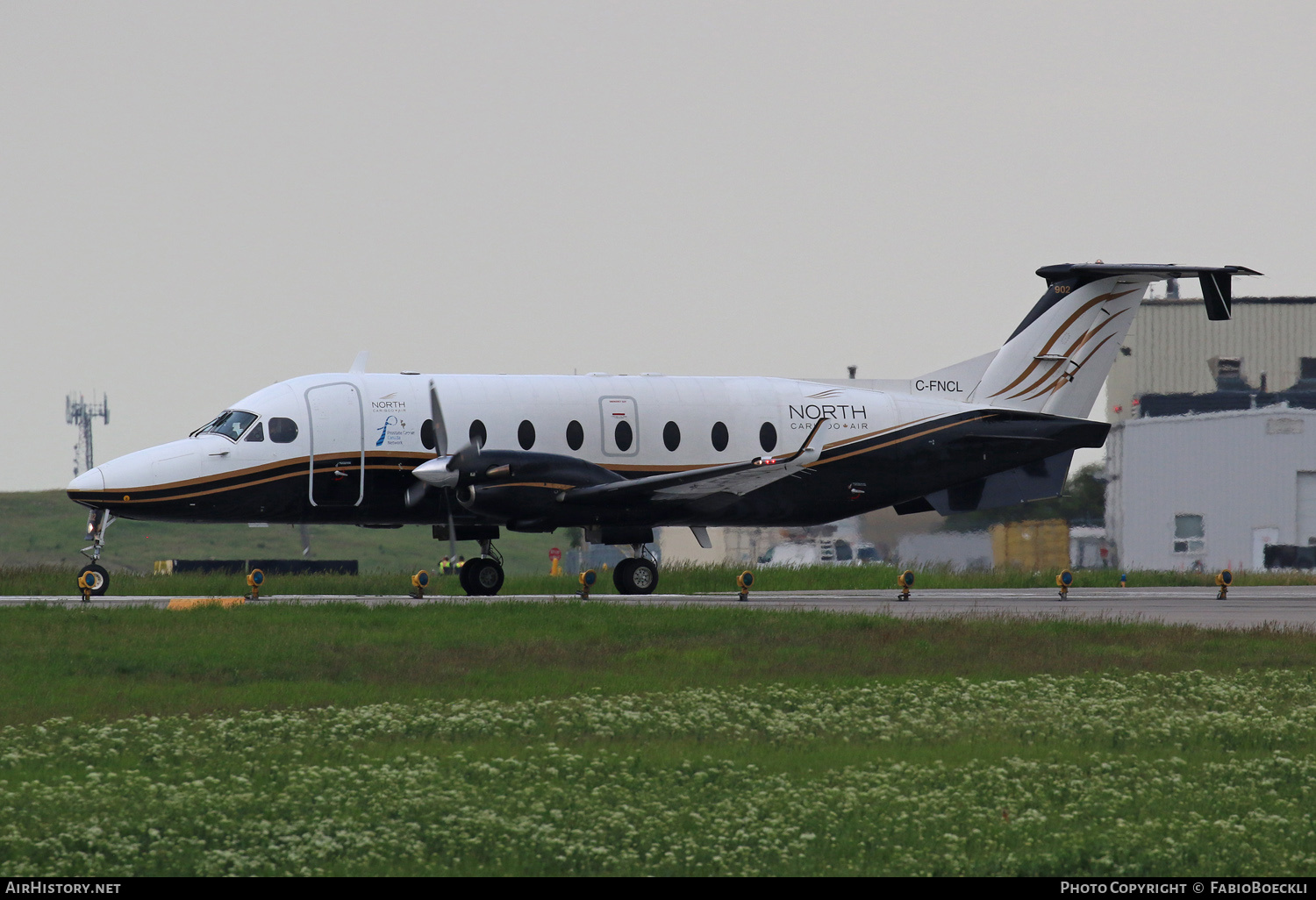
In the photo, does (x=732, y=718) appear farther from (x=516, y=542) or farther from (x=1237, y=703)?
(x=516, y=542)

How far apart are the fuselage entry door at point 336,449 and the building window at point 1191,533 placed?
41106 mm

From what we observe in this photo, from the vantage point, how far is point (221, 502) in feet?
89.4

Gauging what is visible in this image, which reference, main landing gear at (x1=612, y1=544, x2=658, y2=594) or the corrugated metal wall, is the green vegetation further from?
the corrugated metal wall

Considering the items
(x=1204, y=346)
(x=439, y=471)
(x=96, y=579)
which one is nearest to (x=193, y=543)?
(x=1204, y=346)

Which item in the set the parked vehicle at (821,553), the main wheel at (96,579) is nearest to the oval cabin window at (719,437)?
the parked vehicle at (821,553)

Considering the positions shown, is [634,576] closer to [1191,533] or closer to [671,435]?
[671,435]

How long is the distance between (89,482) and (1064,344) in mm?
21708

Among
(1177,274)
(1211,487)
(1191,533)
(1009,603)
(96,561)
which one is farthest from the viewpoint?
(1191,533)

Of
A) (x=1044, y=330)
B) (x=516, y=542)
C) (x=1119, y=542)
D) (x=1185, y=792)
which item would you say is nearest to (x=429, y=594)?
(x=1044, y=330)

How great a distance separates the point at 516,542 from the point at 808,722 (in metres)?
91.9

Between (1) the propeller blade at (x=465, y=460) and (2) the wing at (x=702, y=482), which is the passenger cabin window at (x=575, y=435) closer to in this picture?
(2) the wing at (x=702, y=482)

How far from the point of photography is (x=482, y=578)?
2923cm

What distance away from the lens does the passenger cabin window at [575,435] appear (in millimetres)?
29234

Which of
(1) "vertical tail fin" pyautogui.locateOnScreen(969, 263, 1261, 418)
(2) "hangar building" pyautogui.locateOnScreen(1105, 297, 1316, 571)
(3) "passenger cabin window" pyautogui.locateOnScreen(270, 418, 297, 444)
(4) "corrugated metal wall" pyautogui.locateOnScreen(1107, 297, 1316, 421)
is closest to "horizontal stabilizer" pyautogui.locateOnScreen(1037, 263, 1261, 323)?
(1) "vertical tail fin" pyautogui.locateOnScreen(969, 263, 1261, 418)
